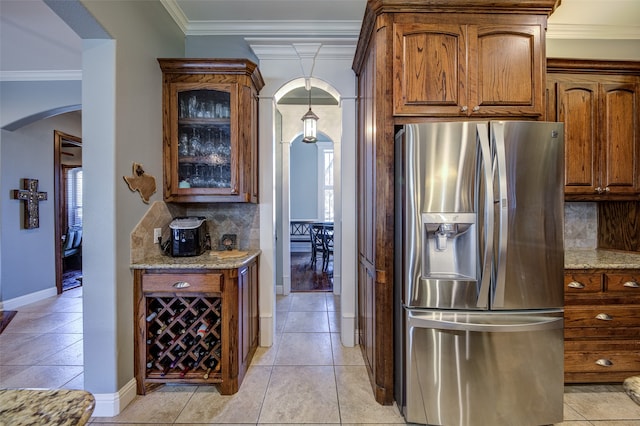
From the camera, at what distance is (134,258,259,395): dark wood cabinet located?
1.90m

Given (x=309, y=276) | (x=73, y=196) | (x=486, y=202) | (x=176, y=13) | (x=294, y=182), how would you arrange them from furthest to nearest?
1. (x=294, y=182)
2. (x=73, y=196)
3. (x=309, y=276)
4. (x=176, y=13)
5. (x=486, y=202)

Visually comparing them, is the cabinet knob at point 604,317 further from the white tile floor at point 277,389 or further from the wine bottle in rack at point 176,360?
the wine bottle in rack at point 176,360

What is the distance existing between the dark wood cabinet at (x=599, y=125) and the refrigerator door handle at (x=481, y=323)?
1.26 m

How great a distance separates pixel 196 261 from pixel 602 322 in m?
2.94

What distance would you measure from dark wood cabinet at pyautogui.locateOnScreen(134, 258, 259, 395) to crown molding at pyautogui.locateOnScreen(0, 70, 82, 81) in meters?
3.21

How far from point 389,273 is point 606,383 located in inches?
74.1

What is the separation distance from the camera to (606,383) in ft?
6.66

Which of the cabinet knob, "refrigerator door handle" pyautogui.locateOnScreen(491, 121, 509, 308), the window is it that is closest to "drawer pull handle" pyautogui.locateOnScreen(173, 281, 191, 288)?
"refrigerator door handle" pyautogui.locateOnScreen(491, 121, 509, 308)

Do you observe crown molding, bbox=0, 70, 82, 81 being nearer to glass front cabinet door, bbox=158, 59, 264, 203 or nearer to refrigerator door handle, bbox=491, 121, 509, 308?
glass front cabinet door, bbox=158, 59, 264, 203

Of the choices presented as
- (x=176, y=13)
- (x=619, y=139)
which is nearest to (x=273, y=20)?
(x=176, y=13)

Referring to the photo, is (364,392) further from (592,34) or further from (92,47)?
(592,34)

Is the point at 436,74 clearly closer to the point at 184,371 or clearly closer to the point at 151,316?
the point at 151,316

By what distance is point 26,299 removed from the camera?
3729mm

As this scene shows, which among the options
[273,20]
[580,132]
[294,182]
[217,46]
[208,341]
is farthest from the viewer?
[294,182]
